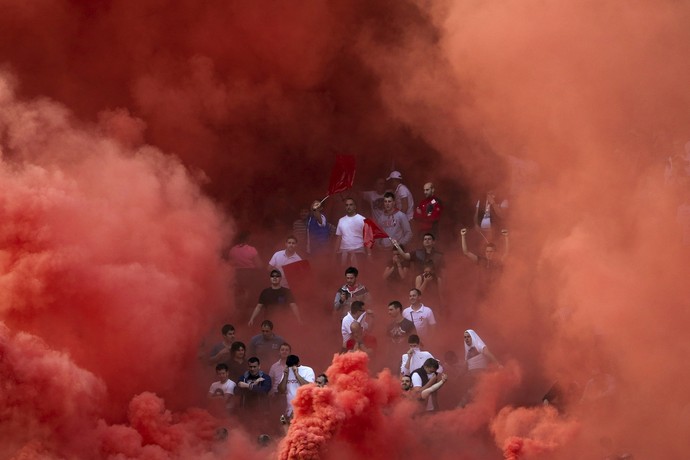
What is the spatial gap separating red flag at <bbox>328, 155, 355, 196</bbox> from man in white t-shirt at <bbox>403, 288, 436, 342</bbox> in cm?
318

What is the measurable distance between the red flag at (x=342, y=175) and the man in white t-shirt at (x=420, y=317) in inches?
125

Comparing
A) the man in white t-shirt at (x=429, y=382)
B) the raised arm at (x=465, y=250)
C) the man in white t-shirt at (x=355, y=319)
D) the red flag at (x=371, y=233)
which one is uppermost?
the red flag at (x=371, y=233)

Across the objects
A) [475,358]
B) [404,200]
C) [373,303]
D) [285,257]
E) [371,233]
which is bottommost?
[475,358]

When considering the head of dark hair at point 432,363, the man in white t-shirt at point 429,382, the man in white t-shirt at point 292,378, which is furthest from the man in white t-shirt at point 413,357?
the man in white t-shirt at point 292,378

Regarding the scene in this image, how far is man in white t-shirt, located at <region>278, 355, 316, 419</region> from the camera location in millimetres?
13008

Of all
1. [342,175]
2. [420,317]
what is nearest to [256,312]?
[420,317]

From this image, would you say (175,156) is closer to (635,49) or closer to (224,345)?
(224,345)

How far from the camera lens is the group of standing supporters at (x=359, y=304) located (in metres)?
13.3

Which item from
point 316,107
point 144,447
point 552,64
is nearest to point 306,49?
point 316,107

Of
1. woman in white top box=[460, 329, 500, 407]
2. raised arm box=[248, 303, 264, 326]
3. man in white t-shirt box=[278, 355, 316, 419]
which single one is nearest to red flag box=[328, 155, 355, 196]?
raised arm box=[248, 303, 264, 326]

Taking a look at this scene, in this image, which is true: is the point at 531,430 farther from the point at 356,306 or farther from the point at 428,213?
the point at 428,213

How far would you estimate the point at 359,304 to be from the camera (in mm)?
13969

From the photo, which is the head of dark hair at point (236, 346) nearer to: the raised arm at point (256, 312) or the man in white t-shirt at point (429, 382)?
the raised arm at point (256, 312)

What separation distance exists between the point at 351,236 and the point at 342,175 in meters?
1.57
